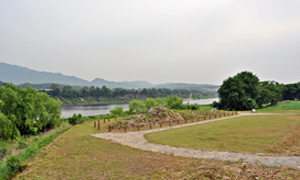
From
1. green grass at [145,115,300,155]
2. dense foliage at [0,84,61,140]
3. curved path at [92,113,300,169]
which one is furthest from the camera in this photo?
dense foliage at [0,84,61,140]

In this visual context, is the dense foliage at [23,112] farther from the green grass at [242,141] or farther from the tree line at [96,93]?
the tree line at [96,93]

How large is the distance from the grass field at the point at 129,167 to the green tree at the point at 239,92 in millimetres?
30251

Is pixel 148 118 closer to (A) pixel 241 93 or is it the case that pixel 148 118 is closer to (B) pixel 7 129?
(B) pixel 7 129

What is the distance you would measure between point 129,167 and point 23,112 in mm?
16207

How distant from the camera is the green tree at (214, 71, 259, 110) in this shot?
109ft

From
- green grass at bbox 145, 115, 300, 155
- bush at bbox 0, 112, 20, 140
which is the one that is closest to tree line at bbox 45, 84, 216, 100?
bush at bbox 0, 112, 20, 140

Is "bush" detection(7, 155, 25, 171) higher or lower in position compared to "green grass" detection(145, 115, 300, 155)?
lower

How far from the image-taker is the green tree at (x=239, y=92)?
1304 inches

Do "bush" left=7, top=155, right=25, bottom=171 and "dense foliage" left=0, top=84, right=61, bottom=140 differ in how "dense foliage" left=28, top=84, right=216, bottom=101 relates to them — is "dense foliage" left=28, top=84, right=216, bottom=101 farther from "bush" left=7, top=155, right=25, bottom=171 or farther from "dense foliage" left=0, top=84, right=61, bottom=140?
"bush" left=7, top=155, right=25, bottom=171

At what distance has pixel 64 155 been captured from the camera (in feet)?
29.1

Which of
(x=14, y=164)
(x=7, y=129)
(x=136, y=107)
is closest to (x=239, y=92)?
(x=136, y=107)

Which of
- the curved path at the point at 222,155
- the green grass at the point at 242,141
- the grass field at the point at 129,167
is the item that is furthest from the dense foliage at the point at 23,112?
the green grass at the point at 242,141

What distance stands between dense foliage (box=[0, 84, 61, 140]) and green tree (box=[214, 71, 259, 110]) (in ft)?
104

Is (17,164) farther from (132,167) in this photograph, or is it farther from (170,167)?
(170,167)
